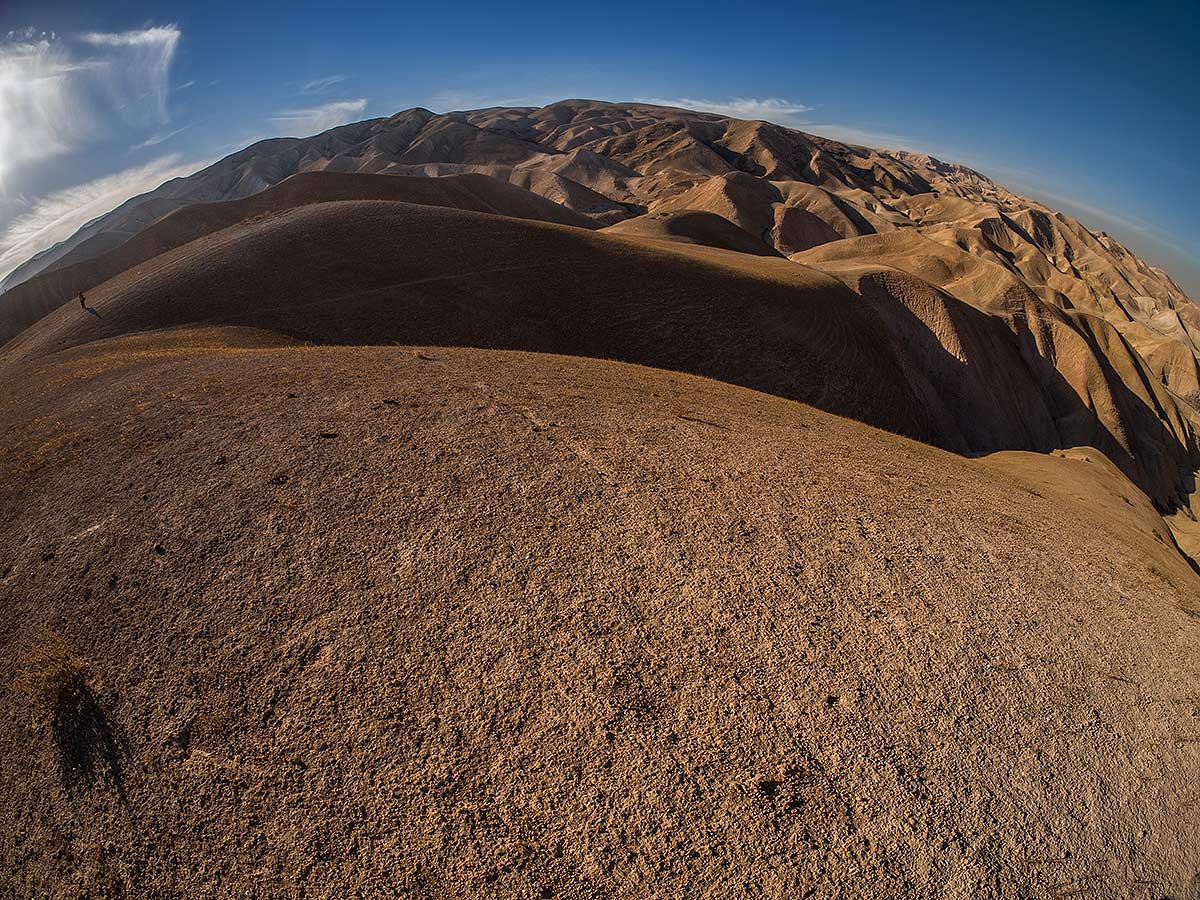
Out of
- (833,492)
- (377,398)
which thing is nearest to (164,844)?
(377,398)

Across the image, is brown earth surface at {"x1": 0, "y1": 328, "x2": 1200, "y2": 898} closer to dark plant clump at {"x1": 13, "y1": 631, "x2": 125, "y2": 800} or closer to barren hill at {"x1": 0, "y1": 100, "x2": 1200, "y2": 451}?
dark plant clump at {"x1": 13, "y1": 631, "x2": 125, "y2": 800}

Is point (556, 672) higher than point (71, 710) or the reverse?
the reverse

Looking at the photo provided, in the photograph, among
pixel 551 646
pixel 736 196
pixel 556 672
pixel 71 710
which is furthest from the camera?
pixel 736 196

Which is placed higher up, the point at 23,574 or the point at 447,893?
the point at 23,574

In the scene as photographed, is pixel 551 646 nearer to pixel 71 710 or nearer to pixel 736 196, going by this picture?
pixel 71 710

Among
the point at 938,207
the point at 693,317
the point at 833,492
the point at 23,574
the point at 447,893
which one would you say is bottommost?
the point at 938,207

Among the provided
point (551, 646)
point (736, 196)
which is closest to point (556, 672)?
point (551, 646)

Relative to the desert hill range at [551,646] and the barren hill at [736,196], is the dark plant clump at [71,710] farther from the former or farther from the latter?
the barren hill at [736,196]

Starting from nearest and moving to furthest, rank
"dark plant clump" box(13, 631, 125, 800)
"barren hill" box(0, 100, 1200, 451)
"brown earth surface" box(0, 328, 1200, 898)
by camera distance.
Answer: "brown earth surface" box(0, 328, 1200, 898) → "dark plant clump" box(13, 631, 125, 800) → "barren hill" box(0, 100, 1200, 451)

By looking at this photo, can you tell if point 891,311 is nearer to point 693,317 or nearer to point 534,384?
point 693,317

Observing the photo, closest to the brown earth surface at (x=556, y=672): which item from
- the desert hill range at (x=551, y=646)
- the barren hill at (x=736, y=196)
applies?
the desert hill range at (x=551, y=646)

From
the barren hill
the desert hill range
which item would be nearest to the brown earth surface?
the desert hill range
